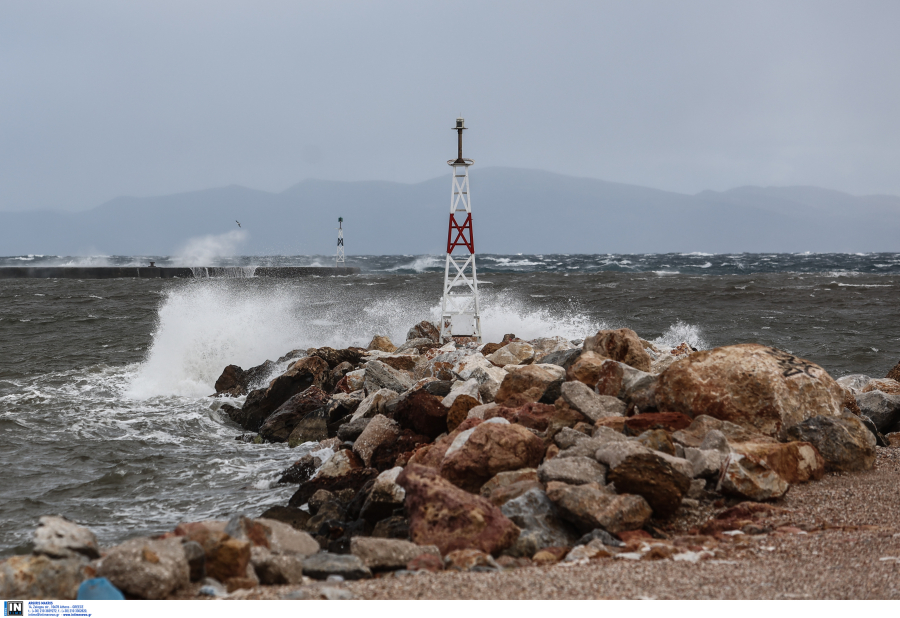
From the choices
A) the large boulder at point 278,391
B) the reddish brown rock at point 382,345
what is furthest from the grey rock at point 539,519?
the reddish brown rock at point 382,345

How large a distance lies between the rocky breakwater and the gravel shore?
0.21 m

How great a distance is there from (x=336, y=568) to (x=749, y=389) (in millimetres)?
4031

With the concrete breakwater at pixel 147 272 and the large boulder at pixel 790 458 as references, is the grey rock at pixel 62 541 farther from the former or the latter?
the concrete breakwater at pixel 147 272

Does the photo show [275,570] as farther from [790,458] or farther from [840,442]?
[840,442]

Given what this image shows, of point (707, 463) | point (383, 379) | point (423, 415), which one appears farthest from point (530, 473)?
point (383, 379)

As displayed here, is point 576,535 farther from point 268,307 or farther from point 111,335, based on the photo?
point 111,335

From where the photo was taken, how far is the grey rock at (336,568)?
12.8 ft

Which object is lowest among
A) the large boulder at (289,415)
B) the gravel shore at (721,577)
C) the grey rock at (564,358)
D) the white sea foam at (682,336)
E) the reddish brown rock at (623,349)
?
the large boulder at (289,415)

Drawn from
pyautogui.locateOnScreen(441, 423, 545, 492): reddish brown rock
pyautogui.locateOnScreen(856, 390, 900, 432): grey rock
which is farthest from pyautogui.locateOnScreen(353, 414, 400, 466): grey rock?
pyautogui.locateOnScreen(856, 390, 900, 432): grey rock

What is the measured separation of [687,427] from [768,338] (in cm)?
1361

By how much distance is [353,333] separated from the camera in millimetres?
17969

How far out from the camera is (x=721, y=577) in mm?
3682

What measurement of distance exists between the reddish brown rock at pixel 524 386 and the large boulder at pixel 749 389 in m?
1.31

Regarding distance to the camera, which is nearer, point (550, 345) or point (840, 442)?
point (840, 442)
